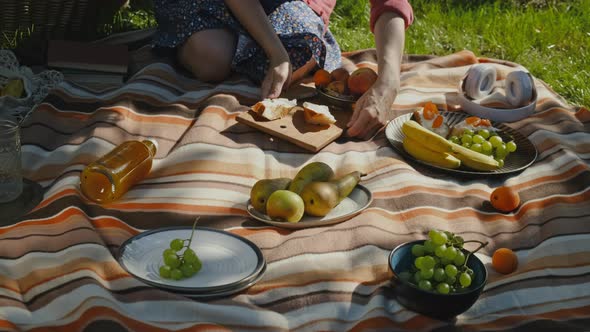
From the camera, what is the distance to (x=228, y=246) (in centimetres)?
237

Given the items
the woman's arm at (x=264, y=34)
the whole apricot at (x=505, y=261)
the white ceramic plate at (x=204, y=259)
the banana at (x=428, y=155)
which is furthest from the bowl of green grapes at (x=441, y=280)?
the woman's arm at (x=264, y=34)

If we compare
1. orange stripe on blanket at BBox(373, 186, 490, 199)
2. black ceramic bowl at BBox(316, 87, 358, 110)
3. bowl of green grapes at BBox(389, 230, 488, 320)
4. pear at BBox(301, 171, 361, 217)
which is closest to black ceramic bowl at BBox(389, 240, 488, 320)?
bowl of green grapes at BBox(389, 230, 488, 320)

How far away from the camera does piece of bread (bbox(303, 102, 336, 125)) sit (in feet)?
10.7

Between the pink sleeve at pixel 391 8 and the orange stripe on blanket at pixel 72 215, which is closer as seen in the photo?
the orange stripe on blanket at pixel 72 215

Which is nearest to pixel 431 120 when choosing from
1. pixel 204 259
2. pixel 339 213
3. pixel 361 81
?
pixel 361 81

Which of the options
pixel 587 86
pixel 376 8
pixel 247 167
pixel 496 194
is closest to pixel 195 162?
pixel 247 167

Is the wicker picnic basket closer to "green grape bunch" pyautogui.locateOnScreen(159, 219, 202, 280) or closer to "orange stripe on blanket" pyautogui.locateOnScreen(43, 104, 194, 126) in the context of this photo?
"orange stripe on blanket" pyautogui.locateOnScreen(43, 104, 194, 126)

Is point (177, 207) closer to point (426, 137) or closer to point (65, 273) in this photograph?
point (65, 273)

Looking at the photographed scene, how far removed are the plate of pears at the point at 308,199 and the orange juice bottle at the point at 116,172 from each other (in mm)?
416

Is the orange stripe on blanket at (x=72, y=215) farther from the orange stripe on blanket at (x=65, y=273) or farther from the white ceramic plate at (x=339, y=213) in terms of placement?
the white ceramic plate at (x=339, y=213)

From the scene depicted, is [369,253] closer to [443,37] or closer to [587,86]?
[587,86]

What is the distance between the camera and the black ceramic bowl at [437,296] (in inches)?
81.7

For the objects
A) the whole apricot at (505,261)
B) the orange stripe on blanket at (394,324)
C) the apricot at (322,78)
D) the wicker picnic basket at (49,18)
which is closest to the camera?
the orange stripe on blanket at (394,324)

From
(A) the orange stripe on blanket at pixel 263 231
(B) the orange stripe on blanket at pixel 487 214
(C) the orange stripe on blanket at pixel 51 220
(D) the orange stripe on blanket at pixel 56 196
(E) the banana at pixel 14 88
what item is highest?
(C) the orange stripe on blanket at pixel 51 220
